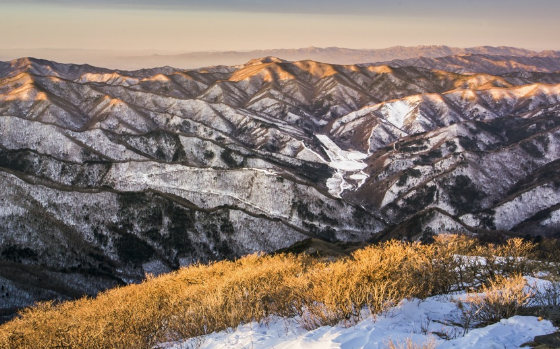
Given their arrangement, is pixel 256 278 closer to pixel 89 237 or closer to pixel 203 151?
pixel 89 237

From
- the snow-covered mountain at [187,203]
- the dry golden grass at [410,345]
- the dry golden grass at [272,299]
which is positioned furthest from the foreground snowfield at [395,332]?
the snow-covered mountain at [187,203]

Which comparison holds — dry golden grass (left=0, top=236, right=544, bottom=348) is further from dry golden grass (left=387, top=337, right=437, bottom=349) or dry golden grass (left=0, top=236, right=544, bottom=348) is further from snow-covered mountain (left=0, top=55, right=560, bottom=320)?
snow-covered mountain (left=0, top=55, right=560, bottom=320)

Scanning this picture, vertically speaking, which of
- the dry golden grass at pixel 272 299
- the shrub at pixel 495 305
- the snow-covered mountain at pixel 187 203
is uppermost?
the shrub at pixel 495 305

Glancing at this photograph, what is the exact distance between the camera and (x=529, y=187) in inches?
6156

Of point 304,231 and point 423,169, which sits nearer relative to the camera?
point 304,231

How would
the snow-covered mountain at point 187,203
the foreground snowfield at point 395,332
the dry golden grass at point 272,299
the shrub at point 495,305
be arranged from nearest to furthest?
the foreground snowfield at point 395,332
the shrub at point 495,305
the dry golden grass at point 272,299
the snow-covered mountain at point 187,203

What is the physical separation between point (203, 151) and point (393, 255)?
16028cm

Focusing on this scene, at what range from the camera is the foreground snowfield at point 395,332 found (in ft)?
69.3

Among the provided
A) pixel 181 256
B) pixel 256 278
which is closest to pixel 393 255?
pixel 256 278

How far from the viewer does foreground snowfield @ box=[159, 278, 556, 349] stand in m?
21.1

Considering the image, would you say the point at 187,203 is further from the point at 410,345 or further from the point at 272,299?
the point at 410,345

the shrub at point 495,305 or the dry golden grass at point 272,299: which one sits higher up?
the shrub at point 495,305

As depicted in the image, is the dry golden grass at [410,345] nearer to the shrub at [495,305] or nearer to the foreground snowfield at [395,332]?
the foreground snowfield at [395,332]

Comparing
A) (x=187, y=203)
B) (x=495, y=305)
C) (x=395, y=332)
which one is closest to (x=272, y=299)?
(x=395, y=332)
